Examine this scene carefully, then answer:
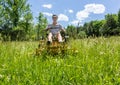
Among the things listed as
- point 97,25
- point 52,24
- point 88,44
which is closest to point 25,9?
point 52,24

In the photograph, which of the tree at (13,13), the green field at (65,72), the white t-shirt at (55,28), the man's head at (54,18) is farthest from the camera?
the tree at (13,13)

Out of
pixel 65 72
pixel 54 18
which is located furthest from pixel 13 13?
pixel 65 72

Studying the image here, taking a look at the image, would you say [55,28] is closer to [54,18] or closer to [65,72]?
[54,18]

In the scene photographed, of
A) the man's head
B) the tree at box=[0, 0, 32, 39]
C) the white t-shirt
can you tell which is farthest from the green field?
the tree at box=[0, 0, 32, 39]

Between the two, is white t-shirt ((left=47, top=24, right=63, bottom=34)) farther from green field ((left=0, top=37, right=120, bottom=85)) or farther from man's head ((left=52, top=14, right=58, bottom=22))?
green field ((left=0, top=37, right=120, bottom=85))

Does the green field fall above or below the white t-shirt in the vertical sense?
below

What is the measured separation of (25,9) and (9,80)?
45.6 metres

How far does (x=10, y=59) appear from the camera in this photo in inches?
252

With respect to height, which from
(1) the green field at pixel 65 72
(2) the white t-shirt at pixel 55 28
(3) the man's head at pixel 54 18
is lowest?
(1) the green field at pixel 65 72

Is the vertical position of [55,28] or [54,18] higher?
[54,18]

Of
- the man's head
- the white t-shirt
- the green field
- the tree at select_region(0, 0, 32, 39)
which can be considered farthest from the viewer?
the tree at select_region(0, 0, 32, 39)

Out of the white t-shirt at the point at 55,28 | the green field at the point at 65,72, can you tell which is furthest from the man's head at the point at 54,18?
the green field at the point at 65,72

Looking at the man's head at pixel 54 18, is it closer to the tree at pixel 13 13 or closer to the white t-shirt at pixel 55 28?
the white t-shirt at pixel 55 28

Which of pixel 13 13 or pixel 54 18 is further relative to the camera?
pixel 13 13
